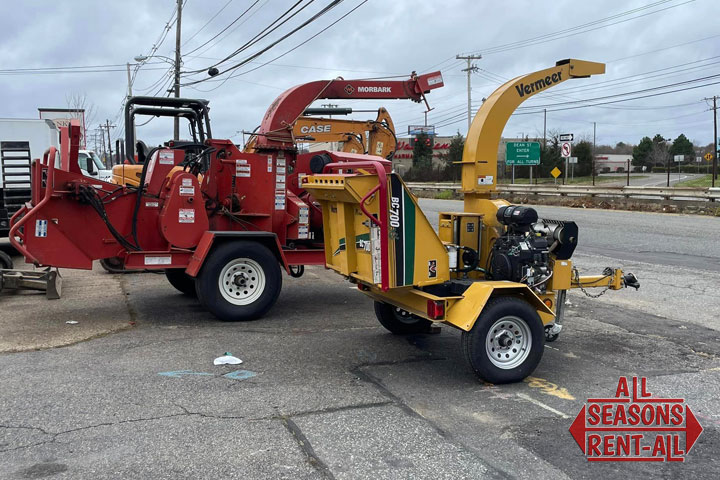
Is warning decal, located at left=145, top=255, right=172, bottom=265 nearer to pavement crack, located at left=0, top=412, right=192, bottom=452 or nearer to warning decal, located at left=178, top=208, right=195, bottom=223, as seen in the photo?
warning decal, located at left=178, top=208, right=195, bottom=223

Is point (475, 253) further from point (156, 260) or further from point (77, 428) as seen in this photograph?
point (156, 260)

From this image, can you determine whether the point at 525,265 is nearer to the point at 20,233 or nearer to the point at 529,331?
the point at 529,331

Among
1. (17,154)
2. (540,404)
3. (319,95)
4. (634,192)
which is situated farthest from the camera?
(634,192)

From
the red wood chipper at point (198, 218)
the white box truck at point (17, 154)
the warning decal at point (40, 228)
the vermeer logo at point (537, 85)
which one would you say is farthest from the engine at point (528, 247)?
the white box truck at point (17, 154)

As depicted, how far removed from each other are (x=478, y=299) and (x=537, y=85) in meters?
2.88

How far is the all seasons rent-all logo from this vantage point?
4.25m

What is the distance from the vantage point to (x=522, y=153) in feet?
133

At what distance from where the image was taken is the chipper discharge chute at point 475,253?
5469 millimetres

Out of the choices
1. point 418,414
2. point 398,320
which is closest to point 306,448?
point 418,414

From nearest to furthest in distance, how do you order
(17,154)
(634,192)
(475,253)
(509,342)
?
(509,342), (475,253), (17,154), (634,192)

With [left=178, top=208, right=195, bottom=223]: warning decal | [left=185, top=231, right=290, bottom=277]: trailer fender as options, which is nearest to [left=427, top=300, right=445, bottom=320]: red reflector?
[left=185, top=231, right=290, bottom=277]: trailer fender

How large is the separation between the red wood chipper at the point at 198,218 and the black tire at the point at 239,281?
0.01 m

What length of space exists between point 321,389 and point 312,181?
2.09 metres

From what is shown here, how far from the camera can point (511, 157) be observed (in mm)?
40656
